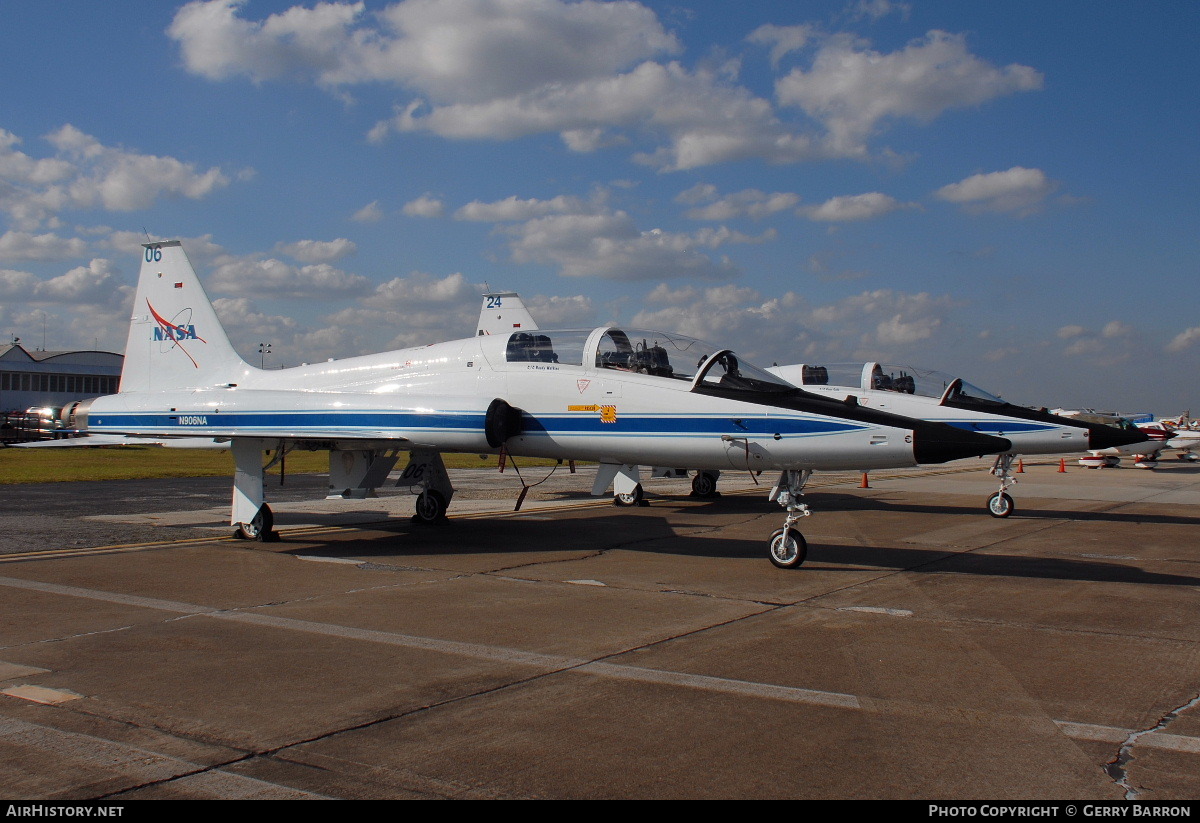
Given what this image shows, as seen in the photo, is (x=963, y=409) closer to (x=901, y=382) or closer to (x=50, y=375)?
(x=901, y=382)

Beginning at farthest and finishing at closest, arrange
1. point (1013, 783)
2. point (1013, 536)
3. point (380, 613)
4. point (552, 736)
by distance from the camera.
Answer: point (1013, 536)
point (380, 613)
point (552, 736)
point (1013, 783)

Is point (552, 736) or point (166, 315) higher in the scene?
point (166, 315)

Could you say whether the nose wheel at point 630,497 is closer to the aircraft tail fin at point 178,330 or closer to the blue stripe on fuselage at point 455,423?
the blue stripe on fuselage at point 455,423

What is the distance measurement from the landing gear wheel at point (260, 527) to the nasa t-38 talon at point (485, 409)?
2cm

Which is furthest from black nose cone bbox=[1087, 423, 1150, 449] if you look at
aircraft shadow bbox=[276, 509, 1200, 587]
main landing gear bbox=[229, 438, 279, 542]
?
main landing gear bbox=[229, 438, 279, 542]

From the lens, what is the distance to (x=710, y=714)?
495cm

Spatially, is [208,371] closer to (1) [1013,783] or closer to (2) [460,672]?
(2) [460,672]

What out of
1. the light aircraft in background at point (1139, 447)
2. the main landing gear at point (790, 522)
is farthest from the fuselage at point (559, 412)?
the light aircraft in background at point (1139, 447)

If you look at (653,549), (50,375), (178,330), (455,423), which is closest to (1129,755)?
(653,549)

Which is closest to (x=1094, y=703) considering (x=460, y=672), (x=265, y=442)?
(x=460, y=672)

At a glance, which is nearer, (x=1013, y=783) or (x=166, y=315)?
(x=1013, y=783)

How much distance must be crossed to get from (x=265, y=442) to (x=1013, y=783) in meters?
10.5

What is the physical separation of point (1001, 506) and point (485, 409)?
1103cm

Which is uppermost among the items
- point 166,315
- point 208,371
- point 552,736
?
point 166,315
